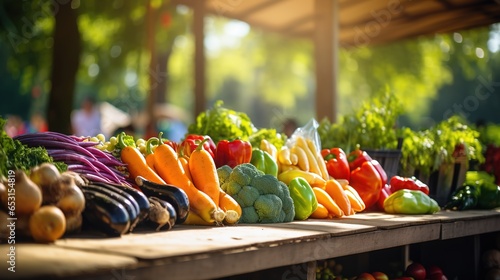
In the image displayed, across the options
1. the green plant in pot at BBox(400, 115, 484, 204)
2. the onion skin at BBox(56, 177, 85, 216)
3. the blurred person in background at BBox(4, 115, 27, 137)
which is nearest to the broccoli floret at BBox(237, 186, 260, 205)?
the onion skin at BBox(56, 177, 85, 216)

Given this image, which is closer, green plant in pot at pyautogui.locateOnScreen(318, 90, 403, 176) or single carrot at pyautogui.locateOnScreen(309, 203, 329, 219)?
single carrot at pyautogui.locateOnScreen(309, 203, 329, 219)

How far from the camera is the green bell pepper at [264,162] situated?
4.81m

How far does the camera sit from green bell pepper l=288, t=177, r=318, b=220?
4445mm

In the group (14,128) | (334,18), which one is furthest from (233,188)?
(14,128)

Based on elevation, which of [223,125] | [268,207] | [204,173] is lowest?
[268,207]

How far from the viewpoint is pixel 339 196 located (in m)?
4.87

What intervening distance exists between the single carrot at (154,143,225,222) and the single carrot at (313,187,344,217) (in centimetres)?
104

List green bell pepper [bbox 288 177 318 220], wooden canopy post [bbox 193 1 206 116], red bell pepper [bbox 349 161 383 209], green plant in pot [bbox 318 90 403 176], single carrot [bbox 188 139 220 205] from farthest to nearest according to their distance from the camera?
wooden canopy post [bbox 193 1 206 116]
green plant in pot [bbox 318 90 403 176]
red bell pepper [bbox 349 161 383 209]
green bell pepper [bbox 288 177 318 220]
single carrot [bbox 188 139 220 205]

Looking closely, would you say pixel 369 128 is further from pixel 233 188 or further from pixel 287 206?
pixel 233 188

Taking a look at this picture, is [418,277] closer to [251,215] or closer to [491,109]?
[251,215]

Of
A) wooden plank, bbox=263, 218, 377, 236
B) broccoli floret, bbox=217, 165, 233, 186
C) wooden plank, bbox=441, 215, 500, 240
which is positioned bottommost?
wooden plank, bbox=441, 215, 500, 240

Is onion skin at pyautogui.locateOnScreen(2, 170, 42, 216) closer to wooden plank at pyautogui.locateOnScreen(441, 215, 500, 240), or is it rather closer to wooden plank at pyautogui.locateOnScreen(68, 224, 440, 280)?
wooden plank at pyautogui.locateOnScreen(68, 224, 440, 280)

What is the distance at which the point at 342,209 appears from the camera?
4.86m

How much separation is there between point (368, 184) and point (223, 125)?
136 centimetres
